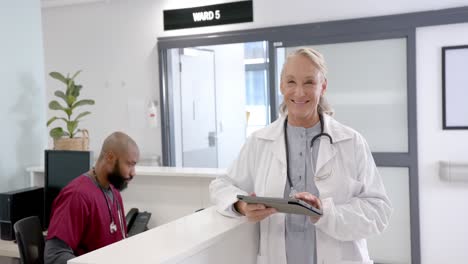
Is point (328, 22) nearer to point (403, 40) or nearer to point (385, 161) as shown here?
point (403, 40)

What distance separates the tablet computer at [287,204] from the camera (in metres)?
1.32

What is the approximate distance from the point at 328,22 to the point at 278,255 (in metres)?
3.31

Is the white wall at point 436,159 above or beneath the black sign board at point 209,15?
beneath

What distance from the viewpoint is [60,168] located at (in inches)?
121

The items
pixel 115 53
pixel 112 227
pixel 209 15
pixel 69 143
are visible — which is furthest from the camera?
pixel 115 53

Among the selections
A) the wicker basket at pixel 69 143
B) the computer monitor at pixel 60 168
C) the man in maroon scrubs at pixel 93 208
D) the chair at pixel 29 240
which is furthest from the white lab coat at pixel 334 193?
the wicker basket at pixel 69 143

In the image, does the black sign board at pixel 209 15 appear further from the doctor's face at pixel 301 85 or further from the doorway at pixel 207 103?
the doctor's face at pixel 301 85

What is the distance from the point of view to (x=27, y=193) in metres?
3.29

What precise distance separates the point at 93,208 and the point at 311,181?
1052 mm

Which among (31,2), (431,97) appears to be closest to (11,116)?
(31,2)

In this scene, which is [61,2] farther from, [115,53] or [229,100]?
[229,100]

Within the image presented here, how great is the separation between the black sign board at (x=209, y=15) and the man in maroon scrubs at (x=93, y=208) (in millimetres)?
2796

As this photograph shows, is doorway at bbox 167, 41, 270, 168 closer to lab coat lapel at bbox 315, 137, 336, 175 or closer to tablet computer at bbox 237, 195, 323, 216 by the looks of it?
lab coat lapel at bbox 315, 137, 336, 175

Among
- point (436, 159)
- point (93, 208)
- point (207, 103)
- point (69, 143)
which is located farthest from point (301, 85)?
point (207, 103)
